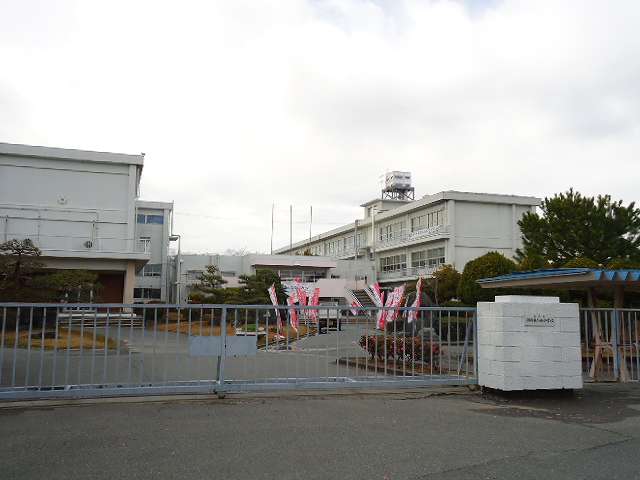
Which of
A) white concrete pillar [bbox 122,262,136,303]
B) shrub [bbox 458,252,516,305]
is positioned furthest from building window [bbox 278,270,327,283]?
shrub [bbox 458,252,516,305]

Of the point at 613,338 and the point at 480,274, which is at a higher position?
the point at 480,274

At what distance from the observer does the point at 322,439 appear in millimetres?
6508

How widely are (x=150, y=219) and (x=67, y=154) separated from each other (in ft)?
51.0

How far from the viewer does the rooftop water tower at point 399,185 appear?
78.1 meters

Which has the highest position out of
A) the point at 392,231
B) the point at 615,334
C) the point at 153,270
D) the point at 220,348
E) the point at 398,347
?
the point at 392,231

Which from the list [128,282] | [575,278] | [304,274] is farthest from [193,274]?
A: [575,278]

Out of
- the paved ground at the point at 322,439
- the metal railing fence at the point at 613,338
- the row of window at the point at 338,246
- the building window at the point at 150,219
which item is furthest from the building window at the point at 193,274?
the paved ground at the point at 322,439

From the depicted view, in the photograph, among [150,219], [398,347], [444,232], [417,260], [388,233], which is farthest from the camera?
[388,233]

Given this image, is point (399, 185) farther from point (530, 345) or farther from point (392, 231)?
point (530, 345)

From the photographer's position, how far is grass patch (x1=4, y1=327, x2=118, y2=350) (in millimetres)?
8633

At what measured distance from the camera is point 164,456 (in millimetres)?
5695

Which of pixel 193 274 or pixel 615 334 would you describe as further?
pixel 193 274

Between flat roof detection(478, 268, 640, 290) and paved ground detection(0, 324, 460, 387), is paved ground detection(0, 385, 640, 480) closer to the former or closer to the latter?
paved ground detection(0, 324, 460, 387)

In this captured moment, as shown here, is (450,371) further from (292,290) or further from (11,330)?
(292,290)
